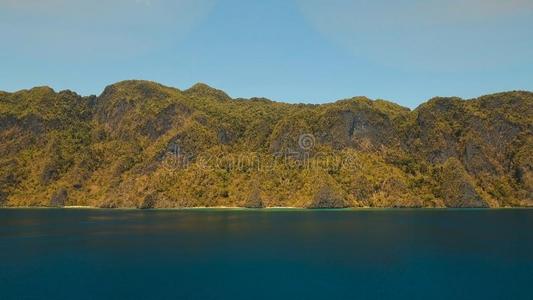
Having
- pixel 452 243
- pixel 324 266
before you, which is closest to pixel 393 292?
pixel 324 266

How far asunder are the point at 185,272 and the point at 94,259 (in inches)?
817

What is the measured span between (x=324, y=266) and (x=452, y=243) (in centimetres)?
3966

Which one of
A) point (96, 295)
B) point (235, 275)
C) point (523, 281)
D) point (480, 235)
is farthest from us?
point (480, 235)

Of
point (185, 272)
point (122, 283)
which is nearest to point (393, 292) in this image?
point (185, 272)

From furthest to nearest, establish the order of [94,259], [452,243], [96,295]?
[452,243] → [94,259] → [96,295]

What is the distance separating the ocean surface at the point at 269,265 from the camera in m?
59.7

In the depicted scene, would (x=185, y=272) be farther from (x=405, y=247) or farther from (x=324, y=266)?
(x=405, y=247)

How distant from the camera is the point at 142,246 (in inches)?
3905

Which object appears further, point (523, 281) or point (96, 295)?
point (523, 281)

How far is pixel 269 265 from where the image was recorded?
77312 mm

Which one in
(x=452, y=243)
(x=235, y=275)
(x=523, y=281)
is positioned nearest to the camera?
(x=523, y=281)

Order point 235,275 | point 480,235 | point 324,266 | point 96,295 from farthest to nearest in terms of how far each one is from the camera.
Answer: point 480,235
point 324,266
point 235,275
point 96,295

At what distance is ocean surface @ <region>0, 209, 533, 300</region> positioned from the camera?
196 feet

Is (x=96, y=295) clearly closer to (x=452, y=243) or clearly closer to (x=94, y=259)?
(x=94, y=259)
